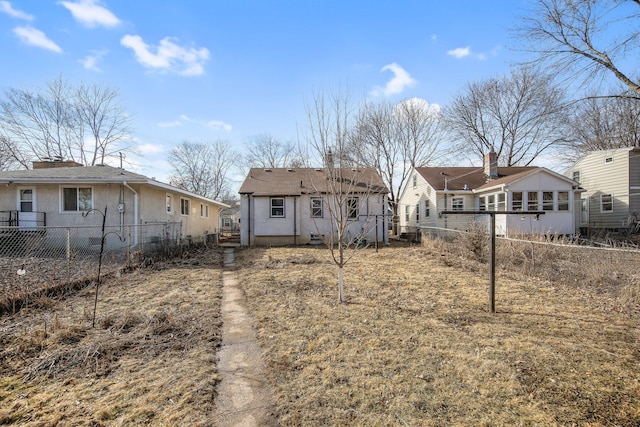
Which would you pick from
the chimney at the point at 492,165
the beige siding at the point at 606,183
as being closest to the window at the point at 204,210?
the chimney at the point at 492,165

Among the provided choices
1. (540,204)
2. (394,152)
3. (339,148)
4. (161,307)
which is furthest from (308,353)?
(394,152)

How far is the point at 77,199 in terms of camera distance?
41.4 ft

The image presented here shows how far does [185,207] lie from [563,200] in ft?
68.4

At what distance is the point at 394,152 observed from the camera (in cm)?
2833

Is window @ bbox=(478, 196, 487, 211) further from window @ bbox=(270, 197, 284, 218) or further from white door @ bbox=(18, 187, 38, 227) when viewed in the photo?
white door @ bbox=(18, 187, 38, 227)

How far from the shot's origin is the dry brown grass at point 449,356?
2.56 metres

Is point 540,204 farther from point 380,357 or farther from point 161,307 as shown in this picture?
point 161,307

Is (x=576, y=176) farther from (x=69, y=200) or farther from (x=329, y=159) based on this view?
(x=69, y=200)

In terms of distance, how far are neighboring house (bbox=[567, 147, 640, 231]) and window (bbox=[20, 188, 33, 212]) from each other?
1105 inches

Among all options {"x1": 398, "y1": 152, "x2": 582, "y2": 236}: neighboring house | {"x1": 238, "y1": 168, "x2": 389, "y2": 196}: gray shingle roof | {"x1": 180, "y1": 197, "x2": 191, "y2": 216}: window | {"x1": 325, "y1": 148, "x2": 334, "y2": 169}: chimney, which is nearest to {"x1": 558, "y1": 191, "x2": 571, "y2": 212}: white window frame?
{"x1": 398, "y1": 152, "x2": 582, "y2": 236}: neighboring house

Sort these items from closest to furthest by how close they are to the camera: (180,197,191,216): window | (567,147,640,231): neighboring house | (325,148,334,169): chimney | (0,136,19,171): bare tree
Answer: (325,148,334,169): chimney
(180,197,191,216): window
(567,147,640,231): neighboring house
(0,136,19,171): bare tree

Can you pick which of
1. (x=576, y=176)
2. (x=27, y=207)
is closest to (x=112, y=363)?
(x=27, y=207)

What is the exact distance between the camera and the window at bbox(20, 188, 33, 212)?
41.3ft

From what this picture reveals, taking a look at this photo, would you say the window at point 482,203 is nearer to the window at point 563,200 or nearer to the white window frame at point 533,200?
the white window frame at point 533,200
